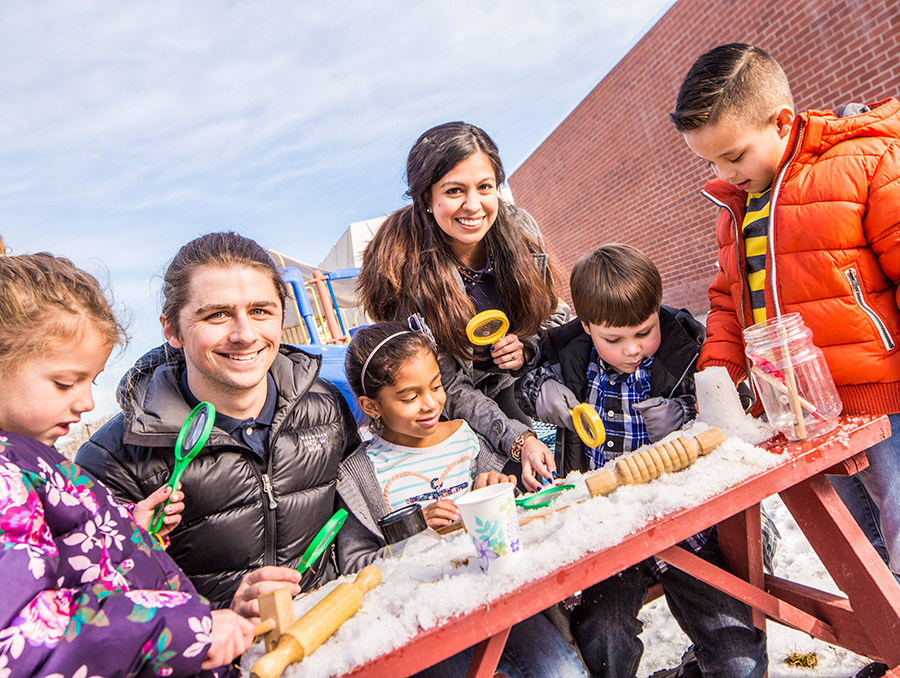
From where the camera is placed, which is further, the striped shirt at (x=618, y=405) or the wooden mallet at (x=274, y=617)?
the striped shirt at (x=618, y=405)

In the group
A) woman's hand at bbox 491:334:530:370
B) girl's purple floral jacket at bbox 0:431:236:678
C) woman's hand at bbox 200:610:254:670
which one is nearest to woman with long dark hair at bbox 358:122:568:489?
woman's hand at bbox 491:334:530:370

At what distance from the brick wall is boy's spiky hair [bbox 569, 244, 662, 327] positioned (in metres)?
6.15

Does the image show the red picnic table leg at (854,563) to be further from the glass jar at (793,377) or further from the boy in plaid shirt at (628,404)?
the boy in plaid shirt at (628,404)

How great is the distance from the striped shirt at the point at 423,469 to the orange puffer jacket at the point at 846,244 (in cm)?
115

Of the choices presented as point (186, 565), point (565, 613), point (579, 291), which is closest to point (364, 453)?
point (186, 565)

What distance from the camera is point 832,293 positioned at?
1.55 meters

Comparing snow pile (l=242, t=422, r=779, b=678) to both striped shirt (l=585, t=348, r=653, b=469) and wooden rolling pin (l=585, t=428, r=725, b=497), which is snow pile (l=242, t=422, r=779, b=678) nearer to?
wooden rolling pin (l=585, t=428, r=725, b=497)

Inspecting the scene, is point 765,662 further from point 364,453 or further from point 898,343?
point 364,453

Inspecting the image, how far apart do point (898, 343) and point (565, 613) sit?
1.25 meters

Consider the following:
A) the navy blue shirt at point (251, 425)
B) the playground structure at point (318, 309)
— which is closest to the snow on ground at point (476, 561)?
the navy blue shirt at point (251, 425)

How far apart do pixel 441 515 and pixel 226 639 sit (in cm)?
71

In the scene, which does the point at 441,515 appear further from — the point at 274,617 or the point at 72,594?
the point at 72,594

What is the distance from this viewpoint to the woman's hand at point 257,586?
1.20m

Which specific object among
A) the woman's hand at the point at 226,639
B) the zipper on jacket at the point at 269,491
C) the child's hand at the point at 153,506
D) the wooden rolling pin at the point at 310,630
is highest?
the child's hand at the point at 153,506
